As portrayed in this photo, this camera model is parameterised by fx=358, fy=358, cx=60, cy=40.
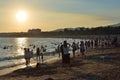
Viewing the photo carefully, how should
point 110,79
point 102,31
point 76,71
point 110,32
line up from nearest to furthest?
point 110,79, point 76,71, point 110,32, point 102,31

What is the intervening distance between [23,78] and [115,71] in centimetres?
574

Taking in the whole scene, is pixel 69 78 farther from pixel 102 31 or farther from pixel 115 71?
pixel 102 31

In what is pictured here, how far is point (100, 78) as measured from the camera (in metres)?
19.6

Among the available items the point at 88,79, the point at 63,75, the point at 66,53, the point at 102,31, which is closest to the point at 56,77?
the point at 63,75

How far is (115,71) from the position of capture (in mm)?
21453

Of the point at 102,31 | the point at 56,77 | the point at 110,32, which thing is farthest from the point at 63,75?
the point at 102,31

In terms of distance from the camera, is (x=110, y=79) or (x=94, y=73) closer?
(x=110, y=79)

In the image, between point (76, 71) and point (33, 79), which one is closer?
point (33, 79)

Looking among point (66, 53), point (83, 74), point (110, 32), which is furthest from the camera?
point (110, 32)

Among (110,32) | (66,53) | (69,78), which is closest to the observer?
(69,78)

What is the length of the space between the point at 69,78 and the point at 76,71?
3.00 metres

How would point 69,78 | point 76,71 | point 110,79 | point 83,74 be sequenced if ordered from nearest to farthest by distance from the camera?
point 110,79
point 69,78
point 83,74
point 76,71

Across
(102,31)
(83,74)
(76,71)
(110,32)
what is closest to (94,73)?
(83,74)

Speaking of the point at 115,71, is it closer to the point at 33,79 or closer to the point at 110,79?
the point at 110,79
